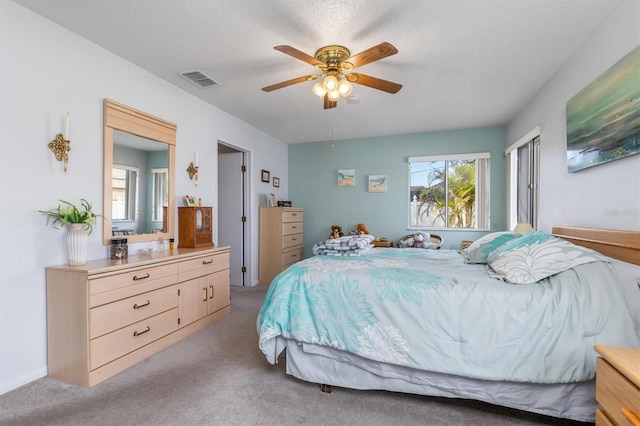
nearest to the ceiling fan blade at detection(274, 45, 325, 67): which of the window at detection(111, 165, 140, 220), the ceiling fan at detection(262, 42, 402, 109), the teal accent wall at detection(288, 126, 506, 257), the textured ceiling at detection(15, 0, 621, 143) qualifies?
the ceiling fan at detection(262, 42, 402, 109)

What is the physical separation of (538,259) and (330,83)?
1881mm

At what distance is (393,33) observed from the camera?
2.23m

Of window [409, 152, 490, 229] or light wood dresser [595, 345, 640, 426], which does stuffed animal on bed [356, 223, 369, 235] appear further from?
light wood dresser [595, 345, 640, 426]

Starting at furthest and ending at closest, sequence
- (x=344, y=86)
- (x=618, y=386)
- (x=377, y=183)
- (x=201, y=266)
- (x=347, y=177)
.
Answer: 1. (x=347, y=177)
2. (x=377, y=183)
3. (x=201, y=266)
4. (x=344, y=86)
5. (x=618, y=386)

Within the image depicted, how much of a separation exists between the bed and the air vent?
2.22 meters

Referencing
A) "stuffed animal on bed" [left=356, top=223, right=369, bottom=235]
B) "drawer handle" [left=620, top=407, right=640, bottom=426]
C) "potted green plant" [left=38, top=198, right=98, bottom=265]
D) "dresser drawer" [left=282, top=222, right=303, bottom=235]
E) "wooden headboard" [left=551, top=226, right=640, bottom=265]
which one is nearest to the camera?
"drawer handle" [left=620, top=407, right=640, bottom=426]

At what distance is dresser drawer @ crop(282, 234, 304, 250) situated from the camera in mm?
4886

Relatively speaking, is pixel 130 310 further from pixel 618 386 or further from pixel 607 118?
pixel 607 118

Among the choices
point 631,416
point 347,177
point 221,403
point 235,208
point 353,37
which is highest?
point 353,37

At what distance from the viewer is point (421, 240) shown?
4660mm

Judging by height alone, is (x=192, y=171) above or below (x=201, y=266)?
above

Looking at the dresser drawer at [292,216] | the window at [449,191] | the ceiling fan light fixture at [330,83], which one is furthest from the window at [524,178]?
the dresser drawer at [292,216]

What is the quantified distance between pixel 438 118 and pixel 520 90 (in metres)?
1.12

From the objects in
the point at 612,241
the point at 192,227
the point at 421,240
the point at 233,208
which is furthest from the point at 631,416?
the point at 233,208
